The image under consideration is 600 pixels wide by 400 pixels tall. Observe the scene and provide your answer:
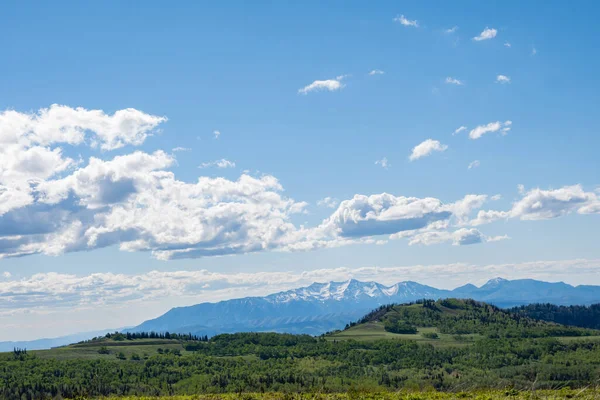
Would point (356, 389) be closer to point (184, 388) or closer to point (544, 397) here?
point (544, 397)

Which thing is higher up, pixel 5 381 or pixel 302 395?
pixel 302 395

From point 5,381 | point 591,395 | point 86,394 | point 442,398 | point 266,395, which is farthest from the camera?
point 5,381

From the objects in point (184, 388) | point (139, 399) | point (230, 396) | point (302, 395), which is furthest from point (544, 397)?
point (184, 388)

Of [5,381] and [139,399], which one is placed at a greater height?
[139,399]

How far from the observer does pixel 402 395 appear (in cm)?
4244

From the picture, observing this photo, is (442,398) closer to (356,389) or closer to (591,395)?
(356,389)

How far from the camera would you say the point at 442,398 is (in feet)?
136

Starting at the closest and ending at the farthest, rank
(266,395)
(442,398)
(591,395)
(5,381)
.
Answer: (591,395) < (442,398) < (266,395) < (5,381)

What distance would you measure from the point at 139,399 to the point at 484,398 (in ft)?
88.7

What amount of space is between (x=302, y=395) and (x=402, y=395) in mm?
7706

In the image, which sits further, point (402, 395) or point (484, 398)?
point (402, 395)

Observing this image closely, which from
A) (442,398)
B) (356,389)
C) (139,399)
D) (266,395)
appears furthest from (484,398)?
(139,399)

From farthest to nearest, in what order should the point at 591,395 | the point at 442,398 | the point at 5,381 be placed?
the point at 5,381, the point at 442,398, the point at 591,395

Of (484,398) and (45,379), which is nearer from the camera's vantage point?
(484,398)
